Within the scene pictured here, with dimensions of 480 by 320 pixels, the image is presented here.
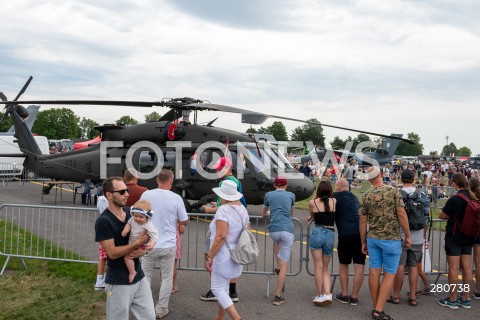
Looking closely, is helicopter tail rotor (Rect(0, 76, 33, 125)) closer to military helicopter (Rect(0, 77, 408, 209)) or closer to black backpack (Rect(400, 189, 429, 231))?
military helicopter (Rect(0, 77, 408, 209))

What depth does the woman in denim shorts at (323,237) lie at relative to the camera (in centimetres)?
643

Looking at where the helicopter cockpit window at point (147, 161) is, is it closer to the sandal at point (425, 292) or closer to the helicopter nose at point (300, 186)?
the helicopter nose at point (300, 186)

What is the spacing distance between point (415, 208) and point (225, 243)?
2.78 m

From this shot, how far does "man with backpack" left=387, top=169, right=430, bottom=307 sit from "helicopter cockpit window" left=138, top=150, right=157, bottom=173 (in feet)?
27.7

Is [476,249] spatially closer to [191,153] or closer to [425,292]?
[425,292]

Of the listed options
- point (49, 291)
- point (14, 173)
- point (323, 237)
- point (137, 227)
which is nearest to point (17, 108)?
point (14, 173)

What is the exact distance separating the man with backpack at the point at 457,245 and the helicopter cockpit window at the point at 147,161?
28.6 ft

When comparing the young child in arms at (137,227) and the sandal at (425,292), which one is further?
the sandal at (425,292)

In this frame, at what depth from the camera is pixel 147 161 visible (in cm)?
1357

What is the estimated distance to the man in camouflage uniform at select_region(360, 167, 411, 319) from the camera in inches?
232

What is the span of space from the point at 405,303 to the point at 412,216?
126 cm

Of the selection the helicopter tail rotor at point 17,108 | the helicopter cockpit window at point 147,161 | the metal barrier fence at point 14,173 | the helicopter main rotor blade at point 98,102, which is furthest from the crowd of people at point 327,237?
the metal barrier fence at point 14,173

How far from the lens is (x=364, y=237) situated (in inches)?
243

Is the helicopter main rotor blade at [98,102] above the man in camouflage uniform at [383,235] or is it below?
above
